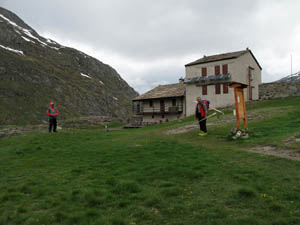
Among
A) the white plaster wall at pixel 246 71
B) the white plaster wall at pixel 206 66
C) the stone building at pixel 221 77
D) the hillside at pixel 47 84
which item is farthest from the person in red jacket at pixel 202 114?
the hillside at pixel 47 84

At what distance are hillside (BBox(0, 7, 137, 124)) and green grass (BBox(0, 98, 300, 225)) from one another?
164 ft

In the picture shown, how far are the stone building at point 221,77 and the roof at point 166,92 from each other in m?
2.85

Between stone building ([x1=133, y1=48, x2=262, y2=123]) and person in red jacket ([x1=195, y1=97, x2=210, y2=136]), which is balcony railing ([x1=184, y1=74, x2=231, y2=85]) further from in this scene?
person in red jacket ([x1=195, y1=97, x2=210, y2=136])

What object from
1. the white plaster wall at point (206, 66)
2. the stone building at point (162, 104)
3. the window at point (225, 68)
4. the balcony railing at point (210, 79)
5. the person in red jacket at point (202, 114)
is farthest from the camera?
the stone building at point (162, 104)

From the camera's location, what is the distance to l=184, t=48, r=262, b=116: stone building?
34219 millimetres

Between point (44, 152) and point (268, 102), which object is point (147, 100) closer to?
point (268, 102)

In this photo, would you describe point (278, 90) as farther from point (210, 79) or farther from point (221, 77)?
point (210, 79)

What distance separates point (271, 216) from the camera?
158 inches

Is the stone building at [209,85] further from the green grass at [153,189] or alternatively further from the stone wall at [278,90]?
the green grass at [153,189]

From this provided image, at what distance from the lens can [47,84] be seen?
77.9 metres

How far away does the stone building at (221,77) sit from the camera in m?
34.2

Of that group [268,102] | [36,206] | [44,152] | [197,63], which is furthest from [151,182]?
[197,63]

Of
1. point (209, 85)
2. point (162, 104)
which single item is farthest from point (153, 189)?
point (162, 104)

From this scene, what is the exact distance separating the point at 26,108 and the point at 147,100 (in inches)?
1461
